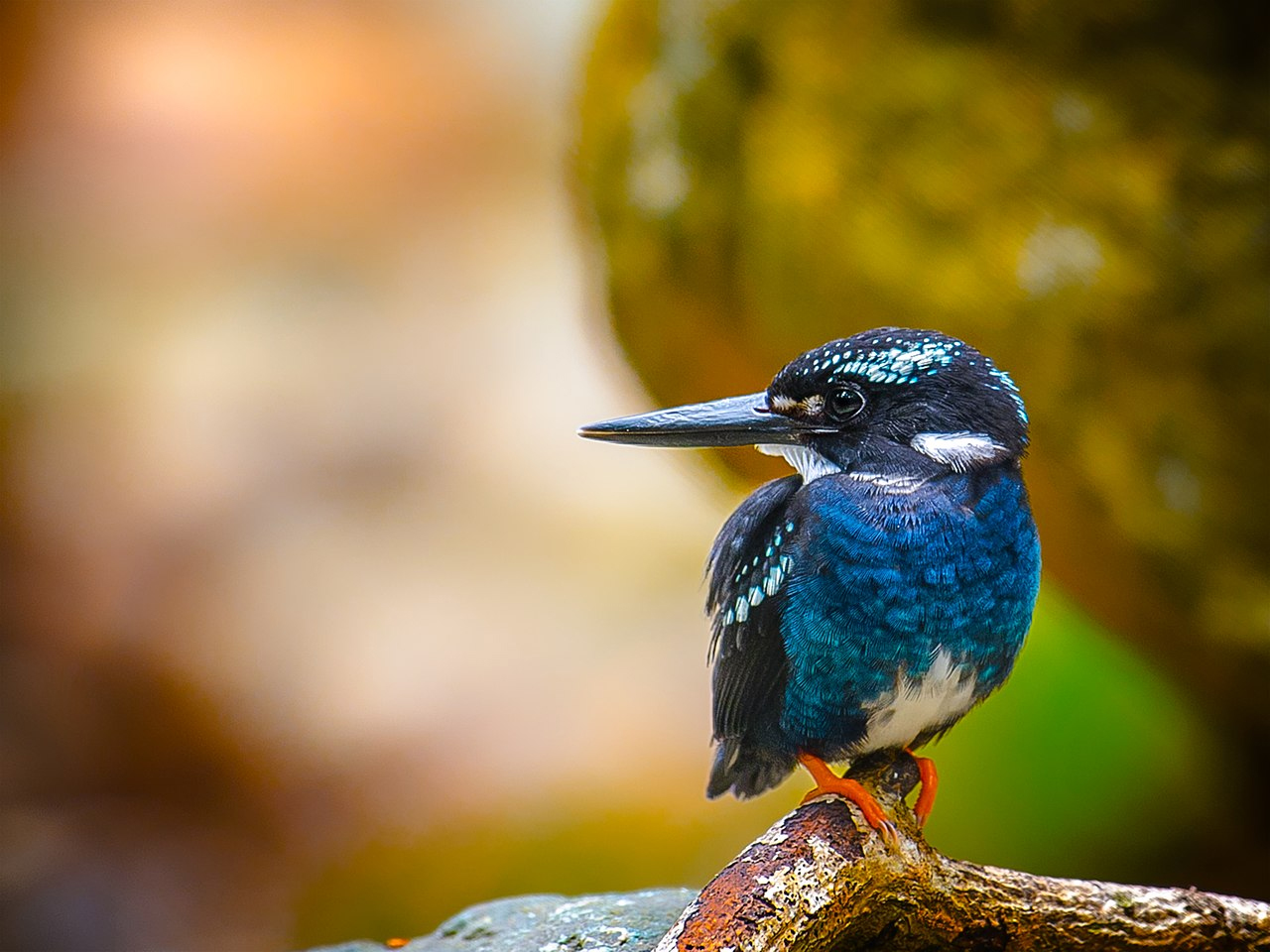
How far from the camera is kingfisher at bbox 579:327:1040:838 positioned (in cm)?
133

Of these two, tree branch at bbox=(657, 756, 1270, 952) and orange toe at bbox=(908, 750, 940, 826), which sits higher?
orange toe at bbox=(908, 750, 940, 826)

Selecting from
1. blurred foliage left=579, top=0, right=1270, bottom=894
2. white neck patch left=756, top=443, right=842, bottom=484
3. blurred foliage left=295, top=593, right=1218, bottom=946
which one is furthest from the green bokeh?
white neck patch left=756, top=443, right=842, bottom=484

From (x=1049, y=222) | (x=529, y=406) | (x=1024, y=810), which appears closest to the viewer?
(x=1049, y=222)

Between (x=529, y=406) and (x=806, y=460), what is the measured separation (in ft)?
10.1

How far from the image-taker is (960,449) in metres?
1.35

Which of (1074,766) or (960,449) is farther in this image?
(1074,766)

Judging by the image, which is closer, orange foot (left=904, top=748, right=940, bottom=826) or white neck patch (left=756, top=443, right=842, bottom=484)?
white neck patch (left=756, top=443, right=842, bottom=484)

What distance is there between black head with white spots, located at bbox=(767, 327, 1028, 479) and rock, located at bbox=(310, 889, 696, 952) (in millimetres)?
610

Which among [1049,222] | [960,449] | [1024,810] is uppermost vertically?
[1049,222]

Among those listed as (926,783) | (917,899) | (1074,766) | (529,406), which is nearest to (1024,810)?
(1074,766)

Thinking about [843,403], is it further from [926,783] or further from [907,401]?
[926,783]

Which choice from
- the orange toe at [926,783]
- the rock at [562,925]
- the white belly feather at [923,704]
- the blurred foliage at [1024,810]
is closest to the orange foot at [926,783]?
the orange toe at [926,783]

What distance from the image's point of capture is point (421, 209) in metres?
4.74

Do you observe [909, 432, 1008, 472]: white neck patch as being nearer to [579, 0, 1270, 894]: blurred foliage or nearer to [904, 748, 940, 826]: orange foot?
[904, 748, 940, 826]: orange foot
